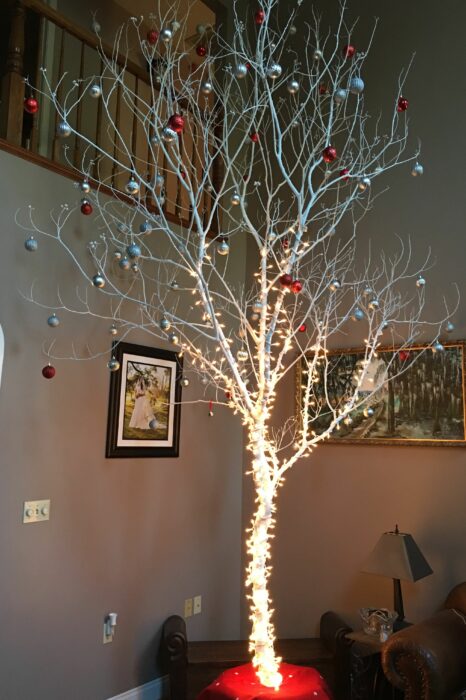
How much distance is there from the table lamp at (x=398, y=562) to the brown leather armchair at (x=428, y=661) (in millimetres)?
269

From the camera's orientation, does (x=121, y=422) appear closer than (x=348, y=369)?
Yes

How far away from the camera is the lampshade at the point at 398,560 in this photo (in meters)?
3.05

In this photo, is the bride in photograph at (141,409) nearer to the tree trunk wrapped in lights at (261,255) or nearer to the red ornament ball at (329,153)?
the tree trunk wrapped in lights at (261,255)

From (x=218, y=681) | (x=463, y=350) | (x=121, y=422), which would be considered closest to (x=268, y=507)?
(x=218, y=681)

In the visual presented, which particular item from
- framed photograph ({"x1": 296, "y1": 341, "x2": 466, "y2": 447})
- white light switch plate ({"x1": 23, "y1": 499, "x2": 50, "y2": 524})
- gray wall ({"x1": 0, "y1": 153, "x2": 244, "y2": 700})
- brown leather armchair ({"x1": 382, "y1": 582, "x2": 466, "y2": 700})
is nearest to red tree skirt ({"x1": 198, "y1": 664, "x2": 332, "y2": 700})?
brown leather armchair ({"x1": 382, "y1": 582, "x2": 466, "y2": 700})

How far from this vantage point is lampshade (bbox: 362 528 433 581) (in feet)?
10.0

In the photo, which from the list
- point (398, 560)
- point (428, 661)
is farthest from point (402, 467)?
point (428, 661)

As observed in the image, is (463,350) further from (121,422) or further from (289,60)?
(289,60)

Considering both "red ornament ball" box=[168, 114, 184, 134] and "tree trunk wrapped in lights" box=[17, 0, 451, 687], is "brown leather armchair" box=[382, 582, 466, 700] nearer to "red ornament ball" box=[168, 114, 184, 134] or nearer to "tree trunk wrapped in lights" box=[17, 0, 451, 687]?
"tree trunk wrapped in lights" box=[17, 0, 451, 687]

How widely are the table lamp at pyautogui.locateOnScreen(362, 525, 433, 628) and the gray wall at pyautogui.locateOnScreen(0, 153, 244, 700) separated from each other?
1250 mm

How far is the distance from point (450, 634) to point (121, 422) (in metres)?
1.99

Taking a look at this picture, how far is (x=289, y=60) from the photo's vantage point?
448cm

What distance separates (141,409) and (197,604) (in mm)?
1319

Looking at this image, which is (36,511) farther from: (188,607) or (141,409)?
(188,607)
